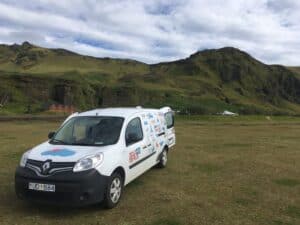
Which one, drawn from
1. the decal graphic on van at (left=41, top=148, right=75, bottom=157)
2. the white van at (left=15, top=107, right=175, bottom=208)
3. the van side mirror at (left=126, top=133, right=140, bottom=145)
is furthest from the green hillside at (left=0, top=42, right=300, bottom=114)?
the decal graphic on van at (left=41, top=148, right=75, bottom=157)

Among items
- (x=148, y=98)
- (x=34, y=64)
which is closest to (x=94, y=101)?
(x=148, y=98)

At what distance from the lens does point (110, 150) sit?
24.1 ft

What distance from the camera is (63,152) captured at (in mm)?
7156

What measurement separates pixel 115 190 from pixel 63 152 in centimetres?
123

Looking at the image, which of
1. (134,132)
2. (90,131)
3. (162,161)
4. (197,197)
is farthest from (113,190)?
(162,161)

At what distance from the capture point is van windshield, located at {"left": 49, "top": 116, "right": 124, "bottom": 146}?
26.0 feet

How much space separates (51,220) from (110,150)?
1.64 m

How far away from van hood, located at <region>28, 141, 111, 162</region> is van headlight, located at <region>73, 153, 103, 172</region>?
0.11 meters

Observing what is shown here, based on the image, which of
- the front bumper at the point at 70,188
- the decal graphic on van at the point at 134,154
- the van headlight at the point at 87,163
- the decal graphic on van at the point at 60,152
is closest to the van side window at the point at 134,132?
the decal graphic on van at the point at 134,154

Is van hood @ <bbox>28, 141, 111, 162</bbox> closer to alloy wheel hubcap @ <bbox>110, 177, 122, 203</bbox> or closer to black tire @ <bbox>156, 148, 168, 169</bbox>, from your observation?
alloy wheel hubcap @ <bbox>110, 177, 122, 203</bbox>

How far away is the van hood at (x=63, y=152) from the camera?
692cm

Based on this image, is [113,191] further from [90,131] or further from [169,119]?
[169,119]

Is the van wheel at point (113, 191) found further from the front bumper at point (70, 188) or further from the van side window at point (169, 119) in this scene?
the van side window at point (169, 119)

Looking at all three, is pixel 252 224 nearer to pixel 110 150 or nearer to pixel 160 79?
pixel 110 150
